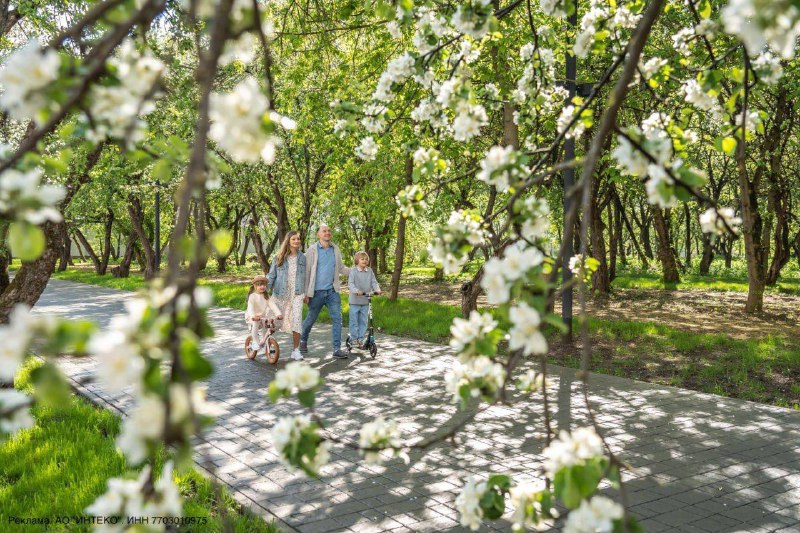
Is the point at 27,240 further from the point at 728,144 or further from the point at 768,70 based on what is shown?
the point at 768,70

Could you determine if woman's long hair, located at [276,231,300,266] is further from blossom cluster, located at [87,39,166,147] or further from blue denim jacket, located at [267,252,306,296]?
blossom cluster, located at [87,39,166,147]

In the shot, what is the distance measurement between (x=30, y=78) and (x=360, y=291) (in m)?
10.3

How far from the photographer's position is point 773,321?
14.8m

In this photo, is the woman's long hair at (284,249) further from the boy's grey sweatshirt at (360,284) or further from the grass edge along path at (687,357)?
the grass edge along path at (687,357)

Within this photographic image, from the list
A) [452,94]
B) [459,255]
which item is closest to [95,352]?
[459,255]

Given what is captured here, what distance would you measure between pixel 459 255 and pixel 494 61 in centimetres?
973

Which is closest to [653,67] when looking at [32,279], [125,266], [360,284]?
[32,279]

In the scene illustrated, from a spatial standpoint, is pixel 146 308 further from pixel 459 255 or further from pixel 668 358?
pixel 668 358

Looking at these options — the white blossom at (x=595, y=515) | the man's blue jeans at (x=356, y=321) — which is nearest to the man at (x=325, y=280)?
the man's blue jeans at (x=356, y=321)

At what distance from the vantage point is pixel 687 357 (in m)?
11.0

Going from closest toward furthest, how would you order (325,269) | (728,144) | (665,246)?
(728,144)
(325,269)
(665,246)

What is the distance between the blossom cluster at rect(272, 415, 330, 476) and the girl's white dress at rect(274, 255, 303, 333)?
29.4 feet

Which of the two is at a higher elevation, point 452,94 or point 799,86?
point 799,86

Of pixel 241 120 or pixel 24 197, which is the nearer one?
pixel 241 120
